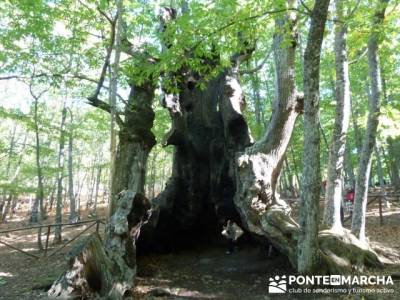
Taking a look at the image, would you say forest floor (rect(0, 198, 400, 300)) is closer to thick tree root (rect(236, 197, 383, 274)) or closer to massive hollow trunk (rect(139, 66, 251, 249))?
thick tree root (rect(236, 197, 383, 274))

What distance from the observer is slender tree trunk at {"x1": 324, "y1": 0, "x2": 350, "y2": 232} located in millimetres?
6980

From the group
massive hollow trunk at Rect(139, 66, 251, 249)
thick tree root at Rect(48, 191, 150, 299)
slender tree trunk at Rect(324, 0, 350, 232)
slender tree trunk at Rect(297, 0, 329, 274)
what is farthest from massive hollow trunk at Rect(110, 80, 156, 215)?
slender tree trunk at Rect(324, 0, 350, 232)

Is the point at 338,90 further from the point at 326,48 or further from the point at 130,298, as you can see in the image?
the point at 326,48

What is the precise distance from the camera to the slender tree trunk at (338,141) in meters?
6.98

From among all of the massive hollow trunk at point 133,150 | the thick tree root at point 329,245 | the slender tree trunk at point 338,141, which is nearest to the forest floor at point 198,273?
the thick tree root at point 329,245

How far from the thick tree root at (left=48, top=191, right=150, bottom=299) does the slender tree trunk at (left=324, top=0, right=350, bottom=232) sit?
4.09 meters

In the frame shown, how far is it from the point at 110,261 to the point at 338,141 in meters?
5.43

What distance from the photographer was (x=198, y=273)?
294 inches

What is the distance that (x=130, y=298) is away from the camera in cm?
556

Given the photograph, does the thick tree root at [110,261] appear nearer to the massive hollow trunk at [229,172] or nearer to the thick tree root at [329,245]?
the massive hollow trunk at [229,172]

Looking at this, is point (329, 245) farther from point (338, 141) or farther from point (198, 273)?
point (198, 273)

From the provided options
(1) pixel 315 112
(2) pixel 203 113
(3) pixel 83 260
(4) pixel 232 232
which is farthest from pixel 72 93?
(1) pixel 315 112

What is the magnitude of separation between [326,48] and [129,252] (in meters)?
12.6

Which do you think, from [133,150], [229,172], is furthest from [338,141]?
[133,150]
